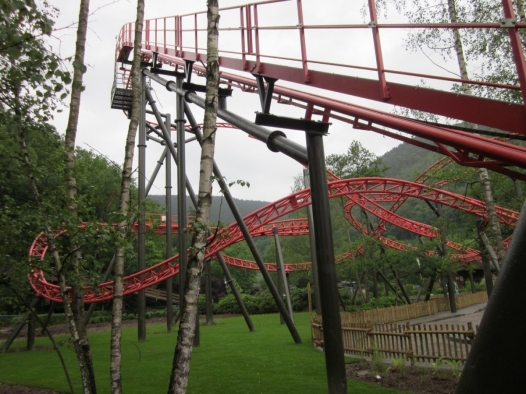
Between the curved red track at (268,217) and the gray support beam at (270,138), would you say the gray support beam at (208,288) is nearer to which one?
the curved red track at (268,217)

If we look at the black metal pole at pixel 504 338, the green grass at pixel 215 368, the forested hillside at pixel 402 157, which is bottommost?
the green grass at pixel 215 368

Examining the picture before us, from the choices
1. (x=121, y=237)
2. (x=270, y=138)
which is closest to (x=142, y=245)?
(x=270, y=138)

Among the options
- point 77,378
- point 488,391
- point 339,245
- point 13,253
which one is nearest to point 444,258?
point 339,245

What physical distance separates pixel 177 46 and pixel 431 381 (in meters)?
9.90

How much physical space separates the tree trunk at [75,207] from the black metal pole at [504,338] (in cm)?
450

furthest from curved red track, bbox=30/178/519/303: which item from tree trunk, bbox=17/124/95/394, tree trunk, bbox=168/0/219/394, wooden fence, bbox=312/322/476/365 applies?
tree trunk, bbox=168/0/219/394

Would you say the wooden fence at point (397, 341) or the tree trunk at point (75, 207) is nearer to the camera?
the tree trunk at point (75, 207)

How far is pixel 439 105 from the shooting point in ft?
13.9

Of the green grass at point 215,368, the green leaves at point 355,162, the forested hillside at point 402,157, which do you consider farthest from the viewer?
the forested hillside at point 402,157

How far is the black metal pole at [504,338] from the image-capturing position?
165 centimetres

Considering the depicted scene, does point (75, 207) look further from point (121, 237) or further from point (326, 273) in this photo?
point (326, 273)

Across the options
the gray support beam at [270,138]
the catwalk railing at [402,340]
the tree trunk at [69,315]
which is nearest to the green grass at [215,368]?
the tree trunk at [69,315]

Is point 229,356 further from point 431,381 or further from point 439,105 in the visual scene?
point 439,105

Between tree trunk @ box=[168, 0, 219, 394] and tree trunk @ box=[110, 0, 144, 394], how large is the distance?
1228mm
